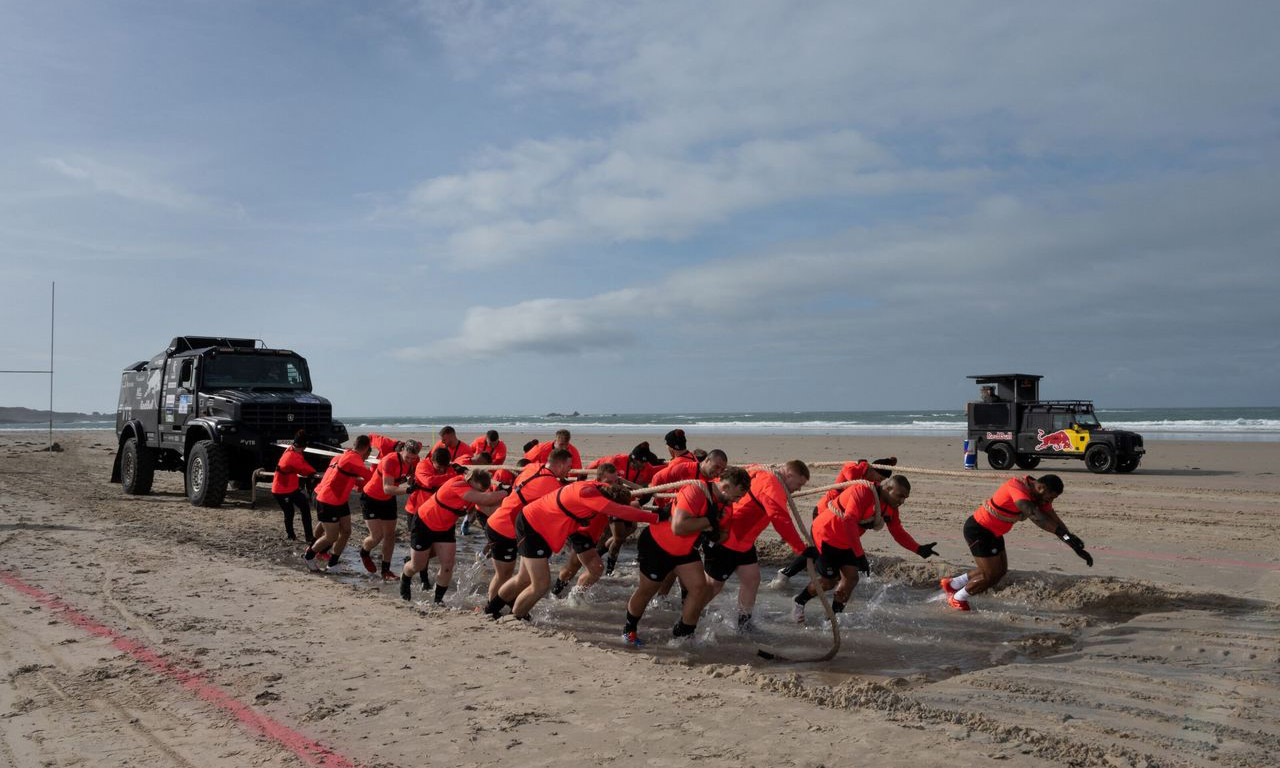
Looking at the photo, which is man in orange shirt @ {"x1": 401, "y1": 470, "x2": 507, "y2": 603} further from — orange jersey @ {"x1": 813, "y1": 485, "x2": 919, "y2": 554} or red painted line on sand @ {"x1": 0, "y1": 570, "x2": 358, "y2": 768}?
orange jersey @ {"x1": 813, "y1": 485, "x2": 919, "y2": 554}

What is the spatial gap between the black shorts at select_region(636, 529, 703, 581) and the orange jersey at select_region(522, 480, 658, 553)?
0.20 meters

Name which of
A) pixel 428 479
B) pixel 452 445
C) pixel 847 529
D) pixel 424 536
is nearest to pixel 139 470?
pixel 452 445

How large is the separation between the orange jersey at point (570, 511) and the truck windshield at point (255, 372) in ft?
32.4

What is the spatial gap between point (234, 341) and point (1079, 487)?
16440 millimetres

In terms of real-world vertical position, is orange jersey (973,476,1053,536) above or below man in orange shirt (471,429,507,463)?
below

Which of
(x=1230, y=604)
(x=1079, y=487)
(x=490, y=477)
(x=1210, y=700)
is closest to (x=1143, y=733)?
(x=1210, y=700)

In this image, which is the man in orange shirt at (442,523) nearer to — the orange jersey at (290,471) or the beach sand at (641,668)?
the beach sand at (641,668)

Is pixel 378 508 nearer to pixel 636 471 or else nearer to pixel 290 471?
pixel 290 471

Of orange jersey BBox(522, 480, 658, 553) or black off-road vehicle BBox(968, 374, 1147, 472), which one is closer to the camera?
orange jersey BBox(522, 480, 658, 553)

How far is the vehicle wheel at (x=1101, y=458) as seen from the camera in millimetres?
20109

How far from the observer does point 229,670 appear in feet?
17.9

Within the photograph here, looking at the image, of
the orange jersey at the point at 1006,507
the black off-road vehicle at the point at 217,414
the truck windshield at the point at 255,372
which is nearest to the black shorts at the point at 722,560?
the orange jersey at the point at 1006,507

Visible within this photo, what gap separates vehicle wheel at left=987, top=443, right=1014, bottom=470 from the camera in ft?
70.7

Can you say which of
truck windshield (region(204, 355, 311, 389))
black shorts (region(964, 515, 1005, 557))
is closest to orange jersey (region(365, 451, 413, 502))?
black shorts (region(964, 515, 1005, 557))
